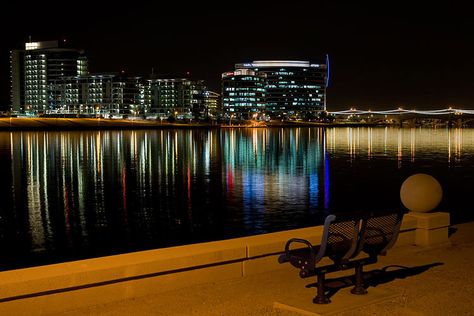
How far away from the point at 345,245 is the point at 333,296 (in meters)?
0.70

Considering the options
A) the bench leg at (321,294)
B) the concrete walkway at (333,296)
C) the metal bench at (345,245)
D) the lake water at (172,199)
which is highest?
the metal bench at (345,245)

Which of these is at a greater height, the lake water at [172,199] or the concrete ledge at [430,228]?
the concrete ledge at [430,228]

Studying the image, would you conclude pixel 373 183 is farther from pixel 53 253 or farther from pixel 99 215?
pixel 53 253

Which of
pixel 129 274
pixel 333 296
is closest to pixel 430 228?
pixel 333 296

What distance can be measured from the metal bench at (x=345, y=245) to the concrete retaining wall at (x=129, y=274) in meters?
0.99

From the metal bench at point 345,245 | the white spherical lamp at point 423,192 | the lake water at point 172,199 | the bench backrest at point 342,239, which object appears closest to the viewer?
the metal bench at point 345,245

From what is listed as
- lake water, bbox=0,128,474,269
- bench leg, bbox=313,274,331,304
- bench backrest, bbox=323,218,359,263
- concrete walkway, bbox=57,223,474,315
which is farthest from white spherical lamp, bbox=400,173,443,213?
lake water, bbox=0,128,474,269

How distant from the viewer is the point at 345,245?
809 cm

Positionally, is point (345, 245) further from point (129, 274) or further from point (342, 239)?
point (129, 274)

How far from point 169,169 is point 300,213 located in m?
21.2

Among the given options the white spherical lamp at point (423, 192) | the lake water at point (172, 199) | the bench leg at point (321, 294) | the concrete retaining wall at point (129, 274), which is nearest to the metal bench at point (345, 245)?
the bench leg at point (321, 294)

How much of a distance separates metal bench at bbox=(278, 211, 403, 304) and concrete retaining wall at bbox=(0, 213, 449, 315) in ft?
3.26

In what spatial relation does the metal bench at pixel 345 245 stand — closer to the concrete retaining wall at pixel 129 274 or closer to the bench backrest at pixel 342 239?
the bench backrest at pixel 342 239

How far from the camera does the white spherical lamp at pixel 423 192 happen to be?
11.2 m
